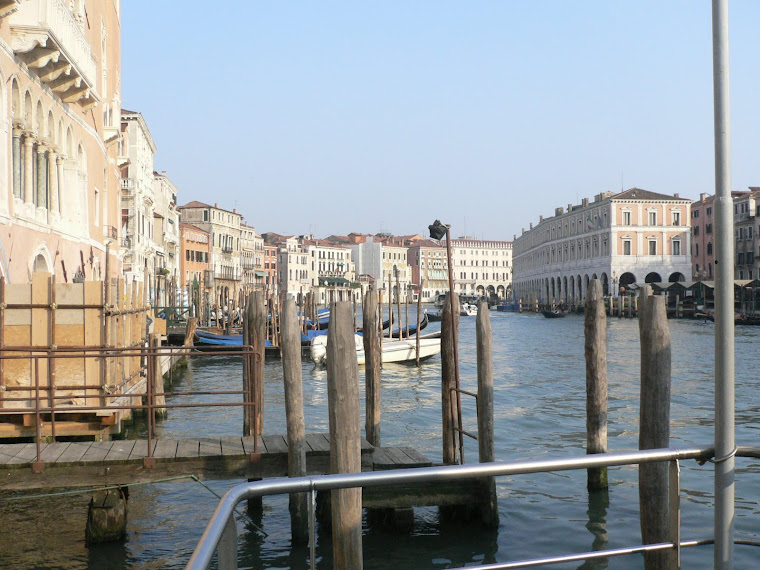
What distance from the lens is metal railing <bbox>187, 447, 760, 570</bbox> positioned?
203 centimetres

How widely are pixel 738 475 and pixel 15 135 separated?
9.45 metres

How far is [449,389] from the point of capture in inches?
302

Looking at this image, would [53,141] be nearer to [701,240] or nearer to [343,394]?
[343,394]

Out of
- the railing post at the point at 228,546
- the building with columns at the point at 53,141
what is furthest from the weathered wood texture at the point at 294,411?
the railing post at the point at 228,546

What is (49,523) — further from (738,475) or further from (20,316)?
(738,475)

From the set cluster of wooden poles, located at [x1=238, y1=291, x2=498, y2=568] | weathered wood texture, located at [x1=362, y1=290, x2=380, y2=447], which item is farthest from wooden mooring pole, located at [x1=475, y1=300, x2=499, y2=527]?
weathered wood texture, located at [x1=362, y1=290, x2=380, y2=447]

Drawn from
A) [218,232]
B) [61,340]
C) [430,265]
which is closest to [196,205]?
[218,232]

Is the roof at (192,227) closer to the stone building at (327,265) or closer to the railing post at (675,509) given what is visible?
the stone building at (327,265)

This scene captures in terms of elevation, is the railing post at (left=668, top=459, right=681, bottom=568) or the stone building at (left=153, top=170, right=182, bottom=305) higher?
the stone building at (left=153, top=170, right=182, bottom=305)

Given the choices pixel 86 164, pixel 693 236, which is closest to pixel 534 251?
pixel 693 236

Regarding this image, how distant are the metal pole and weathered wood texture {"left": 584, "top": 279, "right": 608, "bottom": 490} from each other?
4456 mm

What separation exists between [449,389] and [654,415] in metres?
2.73

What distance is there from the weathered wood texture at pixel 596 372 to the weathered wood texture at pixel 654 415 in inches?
73.6

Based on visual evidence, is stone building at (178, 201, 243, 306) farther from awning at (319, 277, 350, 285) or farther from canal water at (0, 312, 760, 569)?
canal water at (0, 312, 760, 569)
